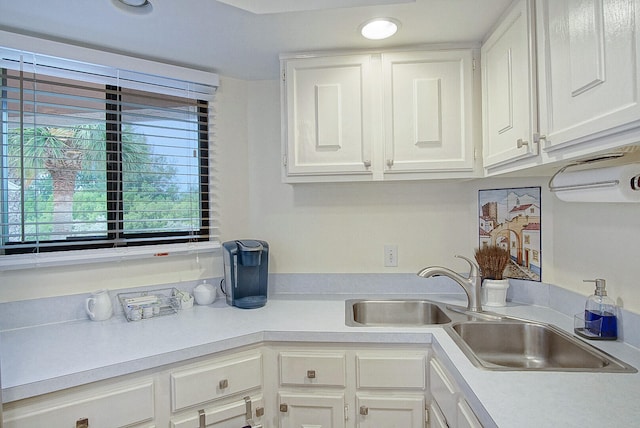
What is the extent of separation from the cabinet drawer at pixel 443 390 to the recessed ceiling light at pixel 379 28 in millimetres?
1369

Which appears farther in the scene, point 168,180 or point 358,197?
point 358,197

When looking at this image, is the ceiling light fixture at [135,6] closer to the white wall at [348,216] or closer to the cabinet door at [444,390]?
the white wall at [348,216]

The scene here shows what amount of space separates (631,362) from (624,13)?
3.24 ft

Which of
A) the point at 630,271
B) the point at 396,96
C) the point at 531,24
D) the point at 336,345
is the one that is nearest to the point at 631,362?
the point at 630,271

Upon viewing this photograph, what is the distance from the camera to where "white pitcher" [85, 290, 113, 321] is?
64.4 inches

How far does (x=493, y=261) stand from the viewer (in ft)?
5.98

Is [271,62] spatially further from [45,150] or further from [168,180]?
[45,150]

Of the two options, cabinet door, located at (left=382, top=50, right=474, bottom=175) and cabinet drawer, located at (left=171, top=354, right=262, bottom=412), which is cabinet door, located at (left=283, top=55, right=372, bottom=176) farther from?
cabinet drawer, located at (left=171, top=354, right=262, bottom=412)

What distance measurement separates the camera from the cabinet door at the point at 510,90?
50.4 inches

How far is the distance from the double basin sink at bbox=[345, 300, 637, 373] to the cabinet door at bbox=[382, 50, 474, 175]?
687 mm

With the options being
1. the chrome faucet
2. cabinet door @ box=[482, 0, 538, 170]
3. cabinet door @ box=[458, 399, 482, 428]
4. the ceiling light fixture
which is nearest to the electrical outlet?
the chrome faucet

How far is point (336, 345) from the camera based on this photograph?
1493 mm

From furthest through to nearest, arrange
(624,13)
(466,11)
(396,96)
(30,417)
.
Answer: (396,96) < (466,11) < (30,417) < (624,13)

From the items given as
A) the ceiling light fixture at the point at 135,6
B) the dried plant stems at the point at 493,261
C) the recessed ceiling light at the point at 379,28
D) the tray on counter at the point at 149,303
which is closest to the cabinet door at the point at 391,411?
the dried plant stems at the point at 493,261
